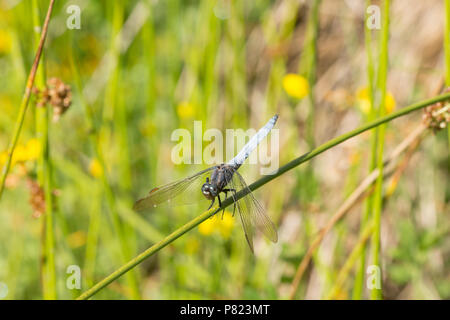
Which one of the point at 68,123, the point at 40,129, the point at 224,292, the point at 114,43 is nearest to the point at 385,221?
the point at 224,292

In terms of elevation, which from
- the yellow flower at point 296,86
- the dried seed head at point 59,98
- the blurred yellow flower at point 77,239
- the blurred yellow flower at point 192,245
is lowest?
the blurred yellow flower at point 192,245

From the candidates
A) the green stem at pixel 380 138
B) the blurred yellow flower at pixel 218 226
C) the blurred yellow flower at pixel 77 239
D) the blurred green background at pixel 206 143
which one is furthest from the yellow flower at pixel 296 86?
the blurred yellow flower at pixel 77 239

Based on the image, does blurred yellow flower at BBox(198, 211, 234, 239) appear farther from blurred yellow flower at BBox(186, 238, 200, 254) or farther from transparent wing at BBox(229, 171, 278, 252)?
transparent wing at BBox(229, 171, 278, 252)

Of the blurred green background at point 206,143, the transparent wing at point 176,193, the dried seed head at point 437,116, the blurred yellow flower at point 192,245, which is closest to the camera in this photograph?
the dried seed head at point 437,116

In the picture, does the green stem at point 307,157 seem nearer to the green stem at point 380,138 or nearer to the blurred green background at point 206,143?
the green stem at point 380,138

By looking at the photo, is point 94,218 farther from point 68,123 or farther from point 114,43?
point 68,123
